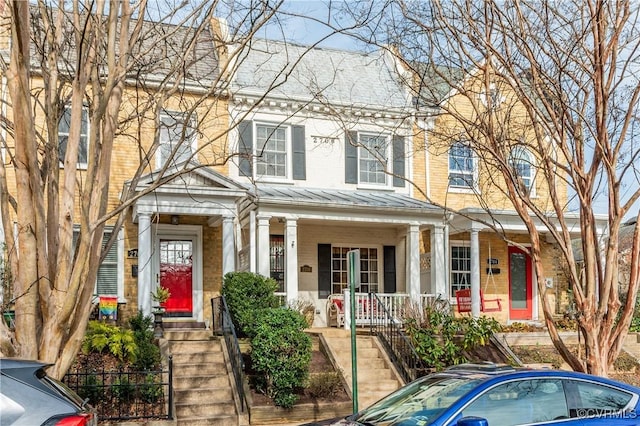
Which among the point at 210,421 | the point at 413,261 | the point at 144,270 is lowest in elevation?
the point at 210,421

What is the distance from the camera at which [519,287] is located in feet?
68.7

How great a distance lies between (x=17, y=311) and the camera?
20.8 feet

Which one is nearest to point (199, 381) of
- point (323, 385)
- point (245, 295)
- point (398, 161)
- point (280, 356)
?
point (280, 356)

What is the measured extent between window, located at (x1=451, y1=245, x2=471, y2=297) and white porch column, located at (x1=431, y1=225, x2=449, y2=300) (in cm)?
247

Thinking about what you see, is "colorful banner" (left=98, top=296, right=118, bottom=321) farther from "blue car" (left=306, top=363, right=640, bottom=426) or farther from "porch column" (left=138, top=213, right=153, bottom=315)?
"blue car" (left=306, top=363, right=640, bottom=426)

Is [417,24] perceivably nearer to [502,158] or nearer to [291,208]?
[502,158]

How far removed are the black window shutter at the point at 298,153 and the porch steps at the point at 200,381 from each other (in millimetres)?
5475

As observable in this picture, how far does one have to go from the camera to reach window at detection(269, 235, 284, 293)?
18.1 metres

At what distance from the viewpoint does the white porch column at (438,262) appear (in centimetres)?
1770

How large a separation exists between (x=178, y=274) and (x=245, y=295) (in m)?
3.45

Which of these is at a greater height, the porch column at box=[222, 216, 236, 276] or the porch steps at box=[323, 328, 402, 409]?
the porch column at box=[222, 216, 236, 276]

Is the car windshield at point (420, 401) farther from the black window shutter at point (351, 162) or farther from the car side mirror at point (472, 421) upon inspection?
the black window shutter at point (351, 162)

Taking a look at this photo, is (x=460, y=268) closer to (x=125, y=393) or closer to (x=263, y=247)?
(x=263, y=247)

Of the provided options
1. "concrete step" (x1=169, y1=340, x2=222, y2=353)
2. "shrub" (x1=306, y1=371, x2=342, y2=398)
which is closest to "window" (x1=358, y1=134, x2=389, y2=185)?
"concrete step" (x1=169, y1=340, x2=222, y2=353)
